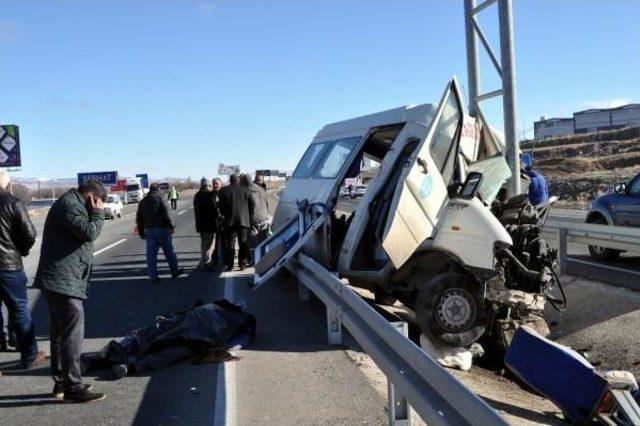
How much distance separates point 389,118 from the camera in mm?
7910

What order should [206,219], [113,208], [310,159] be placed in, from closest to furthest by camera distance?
1. [310,159]
2. [206,219]
3. [113,208]

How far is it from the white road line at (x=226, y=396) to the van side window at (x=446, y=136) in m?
2.95

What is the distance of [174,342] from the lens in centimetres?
607

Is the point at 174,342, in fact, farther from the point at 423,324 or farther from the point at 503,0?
the point at 503,0

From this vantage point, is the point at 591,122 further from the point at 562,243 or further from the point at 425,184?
the point at 425,184

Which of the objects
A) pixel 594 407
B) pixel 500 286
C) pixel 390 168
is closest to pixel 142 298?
pixel 390 168

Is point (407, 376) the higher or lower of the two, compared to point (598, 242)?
lower

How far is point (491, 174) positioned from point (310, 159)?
356 centimetres

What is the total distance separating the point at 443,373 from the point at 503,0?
558 centimetres

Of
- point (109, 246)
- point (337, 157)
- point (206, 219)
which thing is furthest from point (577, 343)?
point (109, 246)

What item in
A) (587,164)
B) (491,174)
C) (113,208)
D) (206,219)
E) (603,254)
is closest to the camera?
(491,174)

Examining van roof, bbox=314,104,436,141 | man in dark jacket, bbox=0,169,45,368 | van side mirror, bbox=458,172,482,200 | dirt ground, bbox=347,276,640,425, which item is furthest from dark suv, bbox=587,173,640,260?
man in dark jacket, bbox=0,169,45,368

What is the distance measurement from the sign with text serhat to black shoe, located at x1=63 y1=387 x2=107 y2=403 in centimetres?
3937

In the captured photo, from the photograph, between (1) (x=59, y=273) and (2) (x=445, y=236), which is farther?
(2) (x=445, y=236)
